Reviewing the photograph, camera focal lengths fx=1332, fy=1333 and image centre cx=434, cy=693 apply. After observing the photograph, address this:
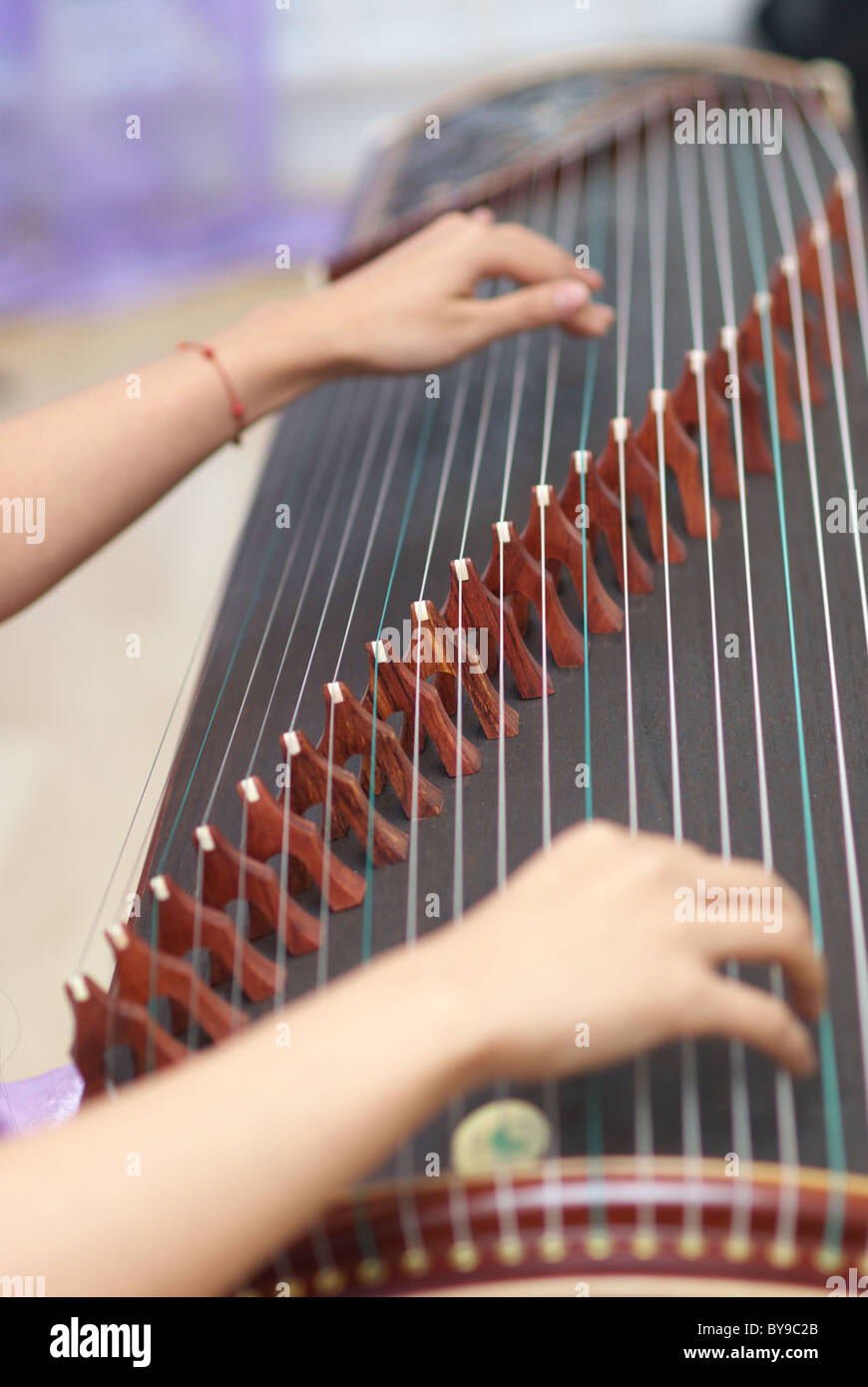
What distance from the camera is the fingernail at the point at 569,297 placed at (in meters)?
1.46

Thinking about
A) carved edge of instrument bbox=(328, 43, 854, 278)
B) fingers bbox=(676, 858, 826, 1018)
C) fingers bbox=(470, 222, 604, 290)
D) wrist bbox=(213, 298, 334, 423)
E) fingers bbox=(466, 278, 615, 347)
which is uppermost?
carved edge of instrument bbox=(328, 43, 854, 278)

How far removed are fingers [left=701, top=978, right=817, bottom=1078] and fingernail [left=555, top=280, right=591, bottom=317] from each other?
0.93 metres

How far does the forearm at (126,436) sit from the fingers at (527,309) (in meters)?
0.18

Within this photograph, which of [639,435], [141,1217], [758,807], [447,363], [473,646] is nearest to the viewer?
[141,1217]

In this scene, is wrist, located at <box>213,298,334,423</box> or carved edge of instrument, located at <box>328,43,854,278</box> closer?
wrist, located at <box>213,298,334,423</box>

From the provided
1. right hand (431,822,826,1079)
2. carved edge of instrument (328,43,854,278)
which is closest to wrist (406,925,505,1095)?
right hand (431,822,826,1079)

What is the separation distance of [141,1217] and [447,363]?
3.47ft

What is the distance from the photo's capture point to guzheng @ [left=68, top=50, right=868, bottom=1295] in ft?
2.55

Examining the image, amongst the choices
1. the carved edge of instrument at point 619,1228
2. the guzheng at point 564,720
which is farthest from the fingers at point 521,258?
the carved edge of instrument at point 619,1228

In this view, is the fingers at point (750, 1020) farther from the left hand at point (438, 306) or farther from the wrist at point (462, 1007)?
the left hand at point (438, 306)

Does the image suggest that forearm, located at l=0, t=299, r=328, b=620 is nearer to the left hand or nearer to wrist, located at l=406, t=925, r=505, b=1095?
the left hand

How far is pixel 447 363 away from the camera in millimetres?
1504

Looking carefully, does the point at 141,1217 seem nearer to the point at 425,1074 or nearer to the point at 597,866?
the point at 425,1074
